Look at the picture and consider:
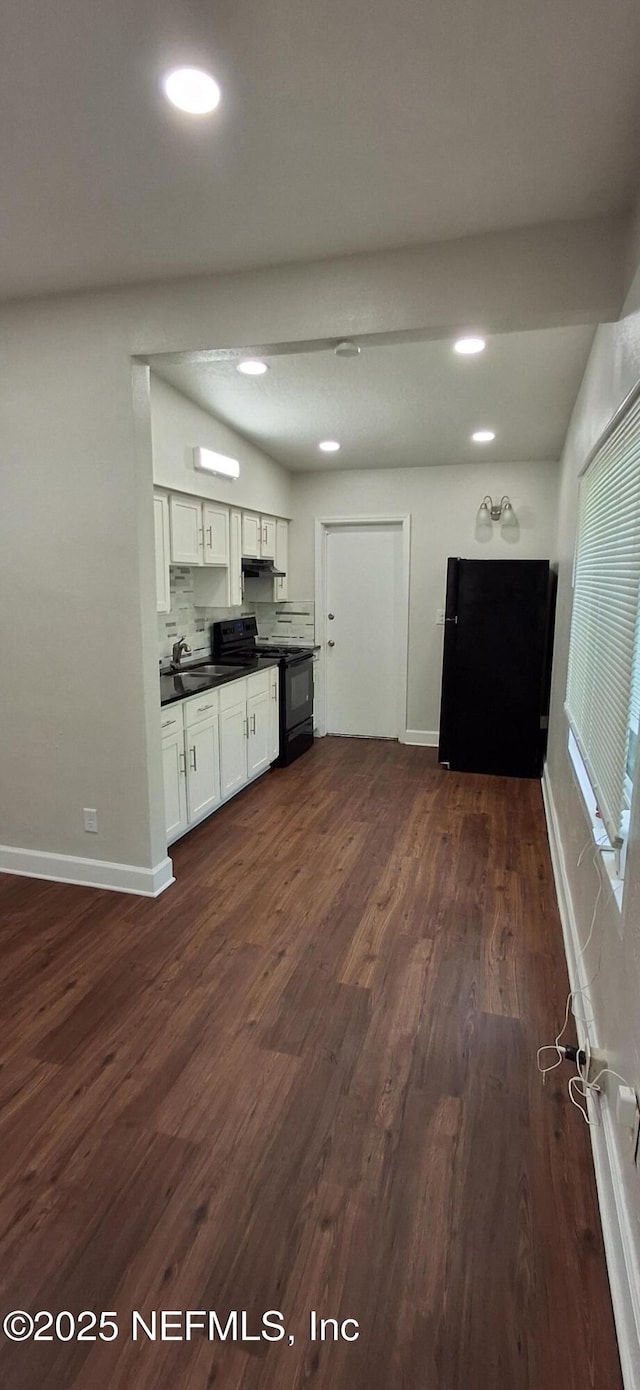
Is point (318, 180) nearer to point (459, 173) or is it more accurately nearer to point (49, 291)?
point (459, 173)

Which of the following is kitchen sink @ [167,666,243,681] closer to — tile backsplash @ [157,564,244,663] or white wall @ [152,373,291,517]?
tile backsplash @ [157,564,244,663]

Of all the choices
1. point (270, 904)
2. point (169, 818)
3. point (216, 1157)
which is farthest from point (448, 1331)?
point (169, 818)

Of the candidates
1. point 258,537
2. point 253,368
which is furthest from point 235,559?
point 253,368

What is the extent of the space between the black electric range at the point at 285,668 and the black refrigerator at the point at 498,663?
1.20 metres

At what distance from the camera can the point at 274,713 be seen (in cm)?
493

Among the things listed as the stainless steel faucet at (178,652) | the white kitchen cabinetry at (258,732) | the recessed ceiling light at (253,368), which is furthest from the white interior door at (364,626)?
the recessed ceiling light at (253,368)

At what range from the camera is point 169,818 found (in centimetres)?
Result: 336

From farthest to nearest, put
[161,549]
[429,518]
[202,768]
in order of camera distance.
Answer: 1. [429,518]
2. [202,768]
3. [161,549]

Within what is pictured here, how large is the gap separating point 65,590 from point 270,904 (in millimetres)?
1721

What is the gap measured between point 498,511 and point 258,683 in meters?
2.51

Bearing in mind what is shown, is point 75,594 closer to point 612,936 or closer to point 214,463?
point 214,463

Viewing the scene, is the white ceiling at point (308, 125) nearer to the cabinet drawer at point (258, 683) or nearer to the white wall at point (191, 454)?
the white wall at point (191, 454)

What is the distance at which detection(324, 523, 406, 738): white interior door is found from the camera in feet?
18.6

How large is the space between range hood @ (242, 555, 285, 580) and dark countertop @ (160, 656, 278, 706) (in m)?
0.73
